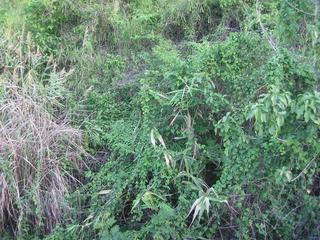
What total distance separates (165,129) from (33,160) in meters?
1.19

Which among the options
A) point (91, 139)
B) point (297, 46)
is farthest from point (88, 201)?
point (297, 46)

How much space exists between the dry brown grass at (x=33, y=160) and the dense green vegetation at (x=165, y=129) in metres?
0.01

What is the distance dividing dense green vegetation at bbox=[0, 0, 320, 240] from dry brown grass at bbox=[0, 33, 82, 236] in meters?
0.01

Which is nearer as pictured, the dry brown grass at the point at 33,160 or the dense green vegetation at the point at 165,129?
the dense green vegetation at the point at 165,129

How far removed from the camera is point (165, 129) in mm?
4598

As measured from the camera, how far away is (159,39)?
591cm

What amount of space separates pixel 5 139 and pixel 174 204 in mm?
1592

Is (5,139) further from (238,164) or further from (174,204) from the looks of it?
(238,164)

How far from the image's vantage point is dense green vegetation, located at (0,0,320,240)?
3918 millimetres

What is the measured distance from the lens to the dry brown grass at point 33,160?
4598 millimetres

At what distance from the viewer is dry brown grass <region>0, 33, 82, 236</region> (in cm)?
460

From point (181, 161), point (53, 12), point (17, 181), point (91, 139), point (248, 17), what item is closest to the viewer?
point (181, 161)

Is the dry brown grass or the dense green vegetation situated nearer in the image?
the dense green vegetation

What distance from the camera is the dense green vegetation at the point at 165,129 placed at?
154 inches
